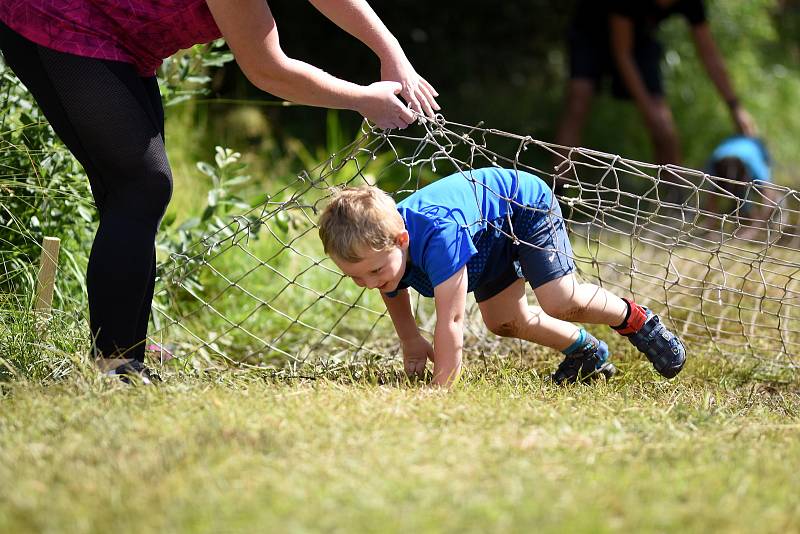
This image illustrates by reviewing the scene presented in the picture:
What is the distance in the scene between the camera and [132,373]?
2291 mm

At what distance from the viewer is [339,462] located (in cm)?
175

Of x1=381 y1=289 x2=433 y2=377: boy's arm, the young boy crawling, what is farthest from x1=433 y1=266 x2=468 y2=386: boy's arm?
x1=381 y1=289 x2=433 y2=377: boy's arm

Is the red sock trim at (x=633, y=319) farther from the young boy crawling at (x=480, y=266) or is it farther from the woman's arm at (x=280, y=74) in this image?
the woman's arm at (x=280, y=74)

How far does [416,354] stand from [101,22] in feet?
3.78

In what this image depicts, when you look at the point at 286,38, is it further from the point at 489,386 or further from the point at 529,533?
the point at 529,533

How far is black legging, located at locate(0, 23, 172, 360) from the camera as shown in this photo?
2176 mm

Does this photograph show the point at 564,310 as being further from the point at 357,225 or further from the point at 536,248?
the point at 357,225

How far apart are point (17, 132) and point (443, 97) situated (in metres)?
4.61

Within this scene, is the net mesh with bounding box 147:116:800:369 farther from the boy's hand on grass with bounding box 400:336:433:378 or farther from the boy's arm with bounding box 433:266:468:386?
the boy's arm with bounding box 433:266:468:386

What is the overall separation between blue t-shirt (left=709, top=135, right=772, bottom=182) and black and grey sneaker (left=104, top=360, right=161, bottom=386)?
3971 millimetres

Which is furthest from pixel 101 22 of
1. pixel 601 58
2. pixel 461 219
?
pixel 601 58

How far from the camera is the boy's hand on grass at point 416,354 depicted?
8.81ft

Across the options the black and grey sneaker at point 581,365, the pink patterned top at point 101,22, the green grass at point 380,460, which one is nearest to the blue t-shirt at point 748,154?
the black and grey sneaker at point 581,365

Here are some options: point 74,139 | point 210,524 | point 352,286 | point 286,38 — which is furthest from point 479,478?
point 286,38
